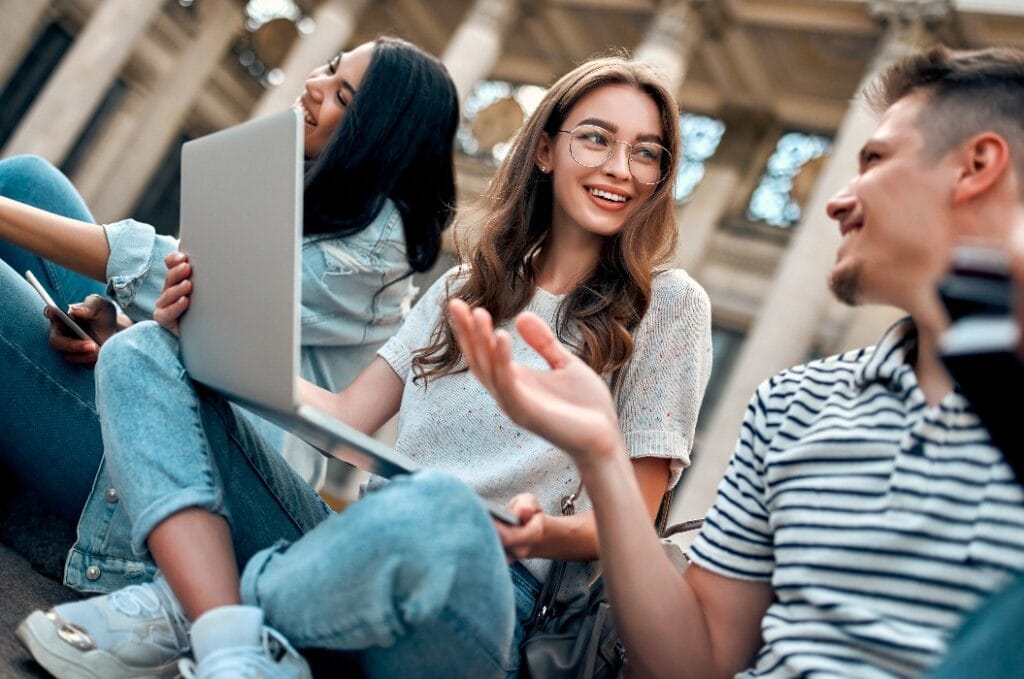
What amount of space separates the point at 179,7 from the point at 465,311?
17119mm

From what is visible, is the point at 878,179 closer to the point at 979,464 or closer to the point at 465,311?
the point at 979,464

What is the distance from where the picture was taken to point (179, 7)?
16719mm

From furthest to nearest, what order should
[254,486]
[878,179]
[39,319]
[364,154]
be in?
[364,154]
[39,319]
[254,486]
[878,179]

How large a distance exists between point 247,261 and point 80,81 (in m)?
12.8

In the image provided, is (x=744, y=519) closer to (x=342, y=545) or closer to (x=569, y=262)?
(x=342, y=545)

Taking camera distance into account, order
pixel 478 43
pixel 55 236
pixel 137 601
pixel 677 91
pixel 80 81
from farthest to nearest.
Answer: pixel 478 43 < pixel 80 81 < pixel 677 91 < pixel 55 236 < pixel 137 601

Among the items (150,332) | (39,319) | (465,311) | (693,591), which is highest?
(465,311)

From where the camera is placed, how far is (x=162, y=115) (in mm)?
16406

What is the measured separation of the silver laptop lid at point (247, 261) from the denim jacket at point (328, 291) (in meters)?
0.58

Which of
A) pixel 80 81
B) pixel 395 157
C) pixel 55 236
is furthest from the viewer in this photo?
pixel 80 81

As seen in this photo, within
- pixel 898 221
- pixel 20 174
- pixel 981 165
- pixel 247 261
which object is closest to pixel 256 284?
pixel 247 261

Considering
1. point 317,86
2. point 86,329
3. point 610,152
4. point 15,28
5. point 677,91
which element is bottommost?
point 86,329

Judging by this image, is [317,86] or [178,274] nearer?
[178,274]

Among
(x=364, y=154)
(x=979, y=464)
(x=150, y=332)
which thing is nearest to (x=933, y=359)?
(x=979, y=464)
